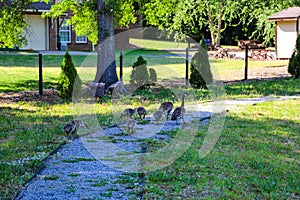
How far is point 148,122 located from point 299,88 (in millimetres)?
8127

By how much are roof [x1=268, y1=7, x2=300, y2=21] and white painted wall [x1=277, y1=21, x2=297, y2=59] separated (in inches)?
20.0

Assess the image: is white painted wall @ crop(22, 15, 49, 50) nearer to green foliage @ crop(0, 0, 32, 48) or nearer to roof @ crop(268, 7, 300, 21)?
roof @ crop(268, 7, 300, 21)

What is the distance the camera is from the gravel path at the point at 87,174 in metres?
5.96

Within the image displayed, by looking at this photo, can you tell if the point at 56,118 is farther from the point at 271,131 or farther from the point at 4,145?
the point at 271,131

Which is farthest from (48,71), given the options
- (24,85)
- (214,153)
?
(214,153)

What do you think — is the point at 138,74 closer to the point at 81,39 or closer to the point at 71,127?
the point at 71,127

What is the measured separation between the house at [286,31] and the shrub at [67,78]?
1996 cm

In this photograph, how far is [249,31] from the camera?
49.9 m

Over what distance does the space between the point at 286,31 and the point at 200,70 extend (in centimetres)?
1656

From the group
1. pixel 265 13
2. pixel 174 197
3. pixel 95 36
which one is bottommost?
pixel 174 197

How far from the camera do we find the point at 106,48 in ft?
Answer: 51.0

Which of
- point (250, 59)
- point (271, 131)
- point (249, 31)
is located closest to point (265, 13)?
point (250, 59)

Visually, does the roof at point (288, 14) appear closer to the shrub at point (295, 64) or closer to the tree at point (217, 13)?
the tree at point (217, 13)

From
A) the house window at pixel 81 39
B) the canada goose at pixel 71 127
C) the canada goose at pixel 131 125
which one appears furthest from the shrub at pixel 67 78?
the house window at pixel 81 39
